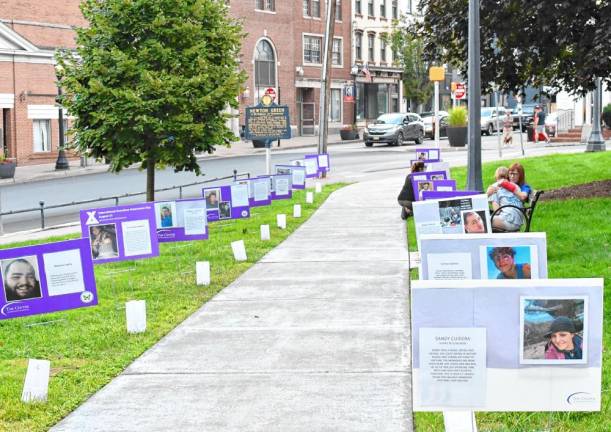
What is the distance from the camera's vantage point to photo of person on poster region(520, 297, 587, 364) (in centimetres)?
551

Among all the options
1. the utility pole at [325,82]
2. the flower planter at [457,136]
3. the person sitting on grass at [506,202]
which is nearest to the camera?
the person sitting on grass at [506,202]

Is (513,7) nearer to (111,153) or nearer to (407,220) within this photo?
(407,220)

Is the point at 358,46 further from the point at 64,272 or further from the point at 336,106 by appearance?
the point at 64,272

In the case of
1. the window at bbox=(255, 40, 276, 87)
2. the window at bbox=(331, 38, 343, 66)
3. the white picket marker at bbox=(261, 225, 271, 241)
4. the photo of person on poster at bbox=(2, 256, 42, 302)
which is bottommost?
the white picket marker at bbox=(261, 225, 271, 241)

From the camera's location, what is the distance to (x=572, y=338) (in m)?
5.57

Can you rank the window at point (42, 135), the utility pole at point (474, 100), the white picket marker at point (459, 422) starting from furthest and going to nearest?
the window at point (42, 135) → the utility pole at point (474, 100) → the white picket marker at point (459, 422)

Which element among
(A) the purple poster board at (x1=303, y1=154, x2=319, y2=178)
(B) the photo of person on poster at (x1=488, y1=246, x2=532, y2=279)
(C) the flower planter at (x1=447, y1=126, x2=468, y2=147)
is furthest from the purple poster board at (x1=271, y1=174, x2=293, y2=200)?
(C) the flower planter at (x1=447, y1=126, x2=468, y2=147)

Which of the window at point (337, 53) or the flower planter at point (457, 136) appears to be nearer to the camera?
the flower planter at point (457, 136)

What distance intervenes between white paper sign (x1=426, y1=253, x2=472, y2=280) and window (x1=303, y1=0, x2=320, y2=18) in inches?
2445

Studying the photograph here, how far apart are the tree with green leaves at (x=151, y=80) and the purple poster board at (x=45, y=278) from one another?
829 cm

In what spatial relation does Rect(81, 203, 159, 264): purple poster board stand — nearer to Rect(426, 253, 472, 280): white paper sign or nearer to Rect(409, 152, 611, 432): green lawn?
Rect(409, 152, 611, 432): green lawn

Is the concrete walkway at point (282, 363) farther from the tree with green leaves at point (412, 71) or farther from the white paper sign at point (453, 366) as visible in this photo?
the tree with green leaves at point (412, 71)

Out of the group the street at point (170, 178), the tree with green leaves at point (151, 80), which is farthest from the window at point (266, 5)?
the tree with green leaves at point (151, 80)

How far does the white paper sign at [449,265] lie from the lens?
7.74 meters
